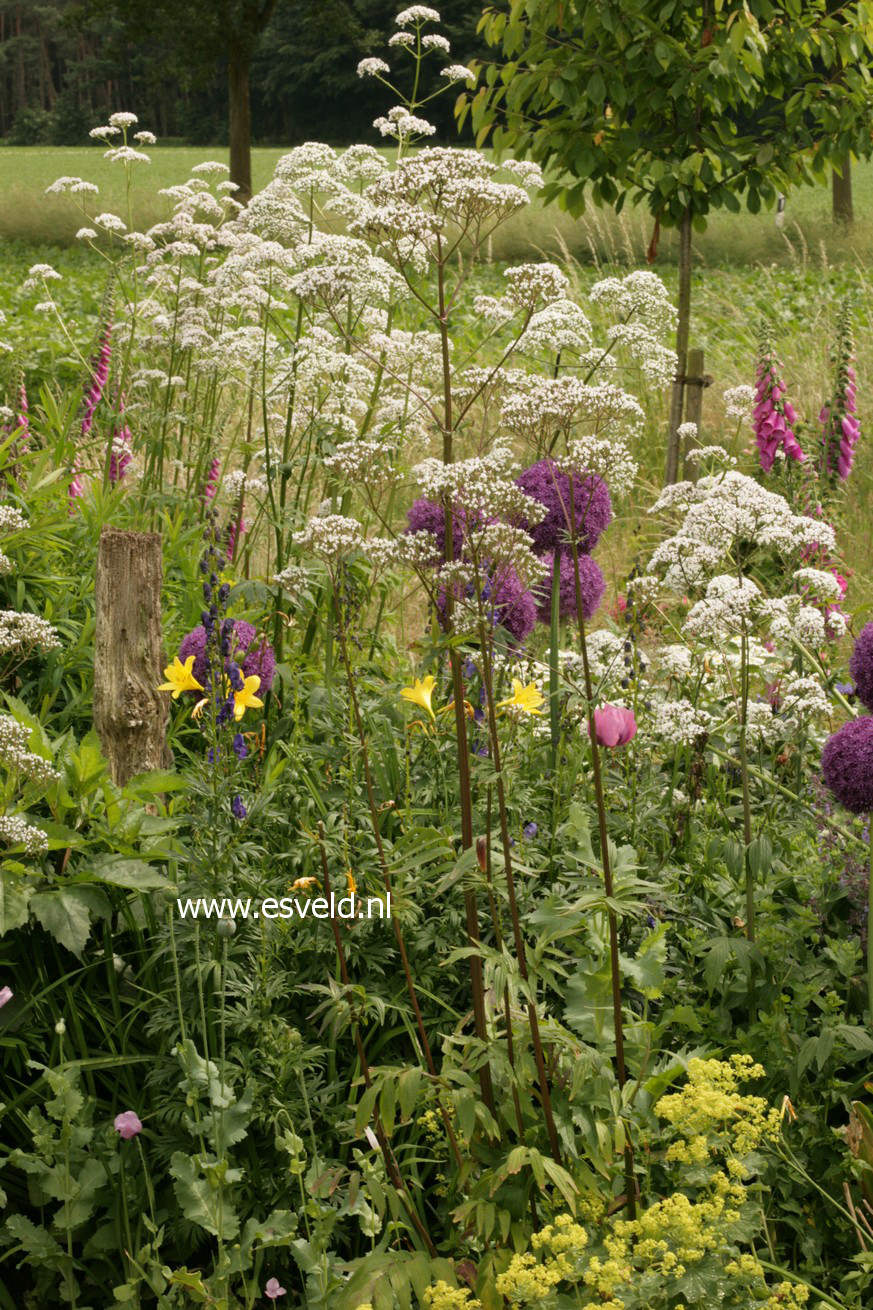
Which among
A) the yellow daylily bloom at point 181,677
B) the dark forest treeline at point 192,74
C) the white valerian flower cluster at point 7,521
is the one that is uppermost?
the dark forest treeline at point 192,74

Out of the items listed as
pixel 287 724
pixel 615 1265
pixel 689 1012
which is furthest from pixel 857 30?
pixel 615 1265

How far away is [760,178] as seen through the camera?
598 centimetres

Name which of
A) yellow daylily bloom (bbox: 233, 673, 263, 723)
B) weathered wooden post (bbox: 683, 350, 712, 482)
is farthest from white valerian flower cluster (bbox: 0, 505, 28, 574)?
weathered wooden post (bbox: 683, 350, 712, 482)

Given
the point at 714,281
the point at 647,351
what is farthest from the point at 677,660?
the point at 714,281

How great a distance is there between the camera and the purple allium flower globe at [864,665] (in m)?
2.46

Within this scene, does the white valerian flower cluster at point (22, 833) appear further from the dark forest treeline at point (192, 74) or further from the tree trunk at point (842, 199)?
the tree trunk at point (842, 199)

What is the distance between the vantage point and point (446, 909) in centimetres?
273

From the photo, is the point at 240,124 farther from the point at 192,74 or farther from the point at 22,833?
the point at 22,833

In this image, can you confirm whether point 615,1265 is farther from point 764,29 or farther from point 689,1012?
point 764,29

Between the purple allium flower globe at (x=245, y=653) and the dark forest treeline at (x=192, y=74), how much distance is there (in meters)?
19.0

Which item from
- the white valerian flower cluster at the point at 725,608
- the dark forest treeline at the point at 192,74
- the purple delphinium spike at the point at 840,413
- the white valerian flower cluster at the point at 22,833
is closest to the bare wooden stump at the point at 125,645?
the white valerian flower cluster at the point at 22,833

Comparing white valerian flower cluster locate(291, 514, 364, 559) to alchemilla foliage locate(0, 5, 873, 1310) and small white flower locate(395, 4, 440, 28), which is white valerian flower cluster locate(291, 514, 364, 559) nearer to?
alchemilla foliage locate(0, 5, 873, 1310)

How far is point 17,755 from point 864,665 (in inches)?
64.0

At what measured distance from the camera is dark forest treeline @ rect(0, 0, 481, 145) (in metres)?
22.7
